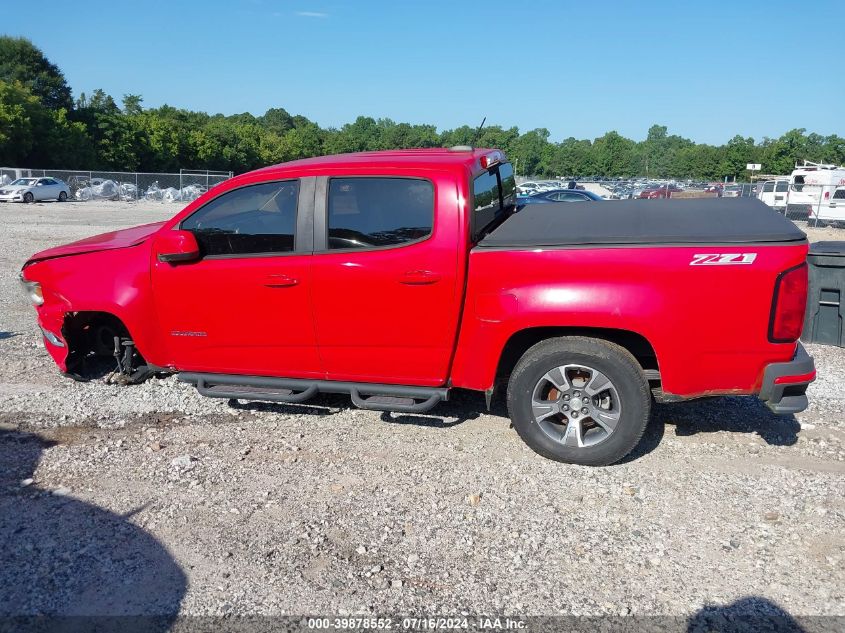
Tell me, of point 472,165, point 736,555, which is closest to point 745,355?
→ point 736,555

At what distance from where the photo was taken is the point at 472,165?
4.63m

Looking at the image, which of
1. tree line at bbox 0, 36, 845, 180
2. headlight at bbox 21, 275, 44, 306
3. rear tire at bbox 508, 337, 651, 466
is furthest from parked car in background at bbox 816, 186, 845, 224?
headlight at bbox 21, 275, 44, 306

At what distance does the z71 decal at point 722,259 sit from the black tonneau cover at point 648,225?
8 cm

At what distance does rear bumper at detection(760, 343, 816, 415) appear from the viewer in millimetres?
3926

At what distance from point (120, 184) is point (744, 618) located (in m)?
44.9

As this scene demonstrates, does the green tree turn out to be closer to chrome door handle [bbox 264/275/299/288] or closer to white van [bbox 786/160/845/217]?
white van [bbox 786/160/845/217]

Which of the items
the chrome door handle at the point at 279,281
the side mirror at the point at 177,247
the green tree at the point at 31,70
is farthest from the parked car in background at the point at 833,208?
the green tree at the point at 31,70

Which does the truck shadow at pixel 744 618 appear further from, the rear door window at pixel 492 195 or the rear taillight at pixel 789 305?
the rear door window at pixel 492 195

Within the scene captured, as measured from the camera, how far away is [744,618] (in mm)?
2943

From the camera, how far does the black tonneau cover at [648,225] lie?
392 centimetres

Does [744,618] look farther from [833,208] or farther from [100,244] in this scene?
[833,208]

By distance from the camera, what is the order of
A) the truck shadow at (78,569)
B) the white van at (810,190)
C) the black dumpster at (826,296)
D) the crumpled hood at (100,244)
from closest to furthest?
the truck shadow at (78,569) < the crumpled hood at (100,244) < the black dumpster at (826,296) < the white van at (810,190)

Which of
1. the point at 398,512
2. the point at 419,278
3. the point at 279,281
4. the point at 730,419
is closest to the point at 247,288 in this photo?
the point at 279,281

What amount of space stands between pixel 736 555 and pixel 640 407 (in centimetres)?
→ 100
